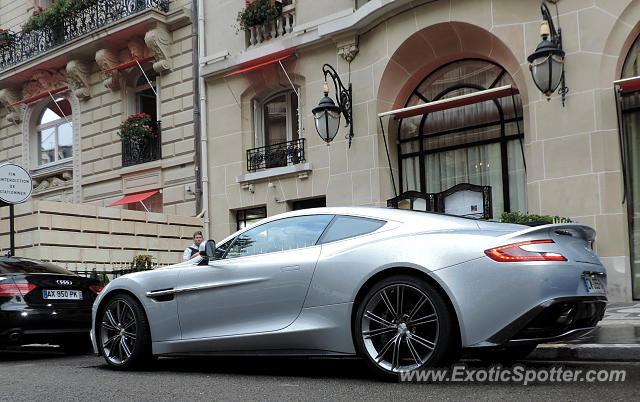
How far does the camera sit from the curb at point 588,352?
5.82 m

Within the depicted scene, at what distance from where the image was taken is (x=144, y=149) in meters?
18.7

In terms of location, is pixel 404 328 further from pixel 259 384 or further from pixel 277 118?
pixel 277 118

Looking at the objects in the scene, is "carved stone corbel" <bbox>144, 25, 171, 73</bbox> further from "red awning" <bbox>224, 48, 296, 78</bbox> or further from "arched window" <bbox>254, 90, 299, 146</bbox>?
"arched window" <bbox>254, 90, 299, 146</bbox>

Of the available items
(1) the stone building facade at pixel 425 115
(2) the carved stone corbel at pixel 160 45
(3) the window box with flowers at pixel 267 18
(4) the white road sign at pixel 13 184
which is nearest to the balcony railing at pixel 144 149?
(2) the carved stone corbel at pixel 160 45

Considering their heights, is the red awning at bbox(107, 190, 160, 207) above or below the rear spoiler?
above

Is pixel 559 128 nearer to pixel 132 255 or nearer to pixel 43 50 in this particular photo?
pixel 132 255

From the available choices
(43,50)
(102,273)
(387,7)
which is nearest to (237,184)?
(102,273)

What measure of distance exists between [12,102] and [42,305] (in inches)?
618

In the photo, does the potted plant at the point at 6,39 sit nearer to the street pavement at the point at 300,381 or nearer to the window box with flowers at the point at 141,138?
the window box with flowers at the point at 141,138

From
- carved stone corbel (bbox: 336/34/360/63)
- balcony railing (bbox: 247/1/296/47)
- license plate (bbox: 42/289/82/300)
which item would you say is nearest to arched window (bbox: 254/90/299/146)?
balcony railing (bbox: 247/1/296/47)

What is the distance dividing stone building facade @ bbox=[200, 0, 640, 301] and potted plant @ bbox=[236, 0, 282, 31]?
201 mm

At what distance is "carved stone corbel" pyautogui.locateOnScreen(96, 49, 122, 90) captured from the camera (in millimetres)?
19031

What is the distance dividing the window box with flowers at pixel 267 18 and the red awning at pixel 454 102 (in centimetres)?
364

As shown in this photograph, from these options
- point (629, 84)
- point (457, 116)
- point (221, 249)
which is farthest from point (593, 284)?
point (457, 116)
